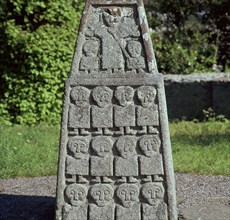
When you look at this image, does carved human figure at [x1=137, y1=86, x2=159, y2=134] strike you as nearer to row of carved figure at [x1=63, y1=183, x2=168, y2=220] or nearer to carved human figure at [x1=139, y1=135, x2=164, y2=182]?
carved human figure at [x1=139, y1=135, x2=164, y2=182]

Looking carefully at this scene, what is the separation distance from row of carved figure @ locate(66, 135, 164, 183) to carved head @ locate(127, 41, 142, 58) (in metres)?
0.59

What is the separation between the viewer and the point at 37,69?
9977 mm

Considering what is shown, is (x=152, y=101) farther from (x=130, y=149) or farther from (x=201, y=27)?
(x=201, y=27)

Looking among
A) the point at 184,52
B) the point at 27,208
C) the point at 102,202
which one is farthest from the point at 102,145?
the point at 184,52

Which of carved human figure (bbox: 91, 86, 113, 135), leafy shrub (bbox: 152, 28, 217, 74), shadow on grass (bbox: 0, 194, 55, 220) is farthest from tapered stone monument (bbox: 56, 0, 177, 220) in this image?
leafy shrub (bbox: 152, 28, 217, 74)

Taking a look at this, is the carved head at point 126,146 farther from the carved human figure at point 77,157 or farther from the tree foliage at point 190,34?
the tree foliage at point 190,34

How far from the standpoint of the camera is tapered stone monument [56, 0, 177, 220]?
4.25 m

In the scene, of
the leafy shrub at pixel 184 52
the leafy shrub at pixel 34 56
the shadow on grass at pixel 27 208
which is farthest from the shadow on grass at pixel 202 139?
the leafy shrub at pixel 184 52

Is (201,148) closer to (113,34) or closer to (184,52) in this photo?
(113,34)

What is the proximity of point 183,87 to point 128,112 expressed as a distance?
6749 mm

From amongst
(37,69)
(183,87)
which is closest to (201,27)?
(183,87)

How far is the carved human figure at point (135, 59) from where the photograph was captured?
4.26 metres

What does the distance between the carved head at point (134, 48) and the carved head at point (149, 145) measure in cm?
59

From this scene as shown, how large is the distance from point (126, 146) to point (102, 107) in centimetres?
33
